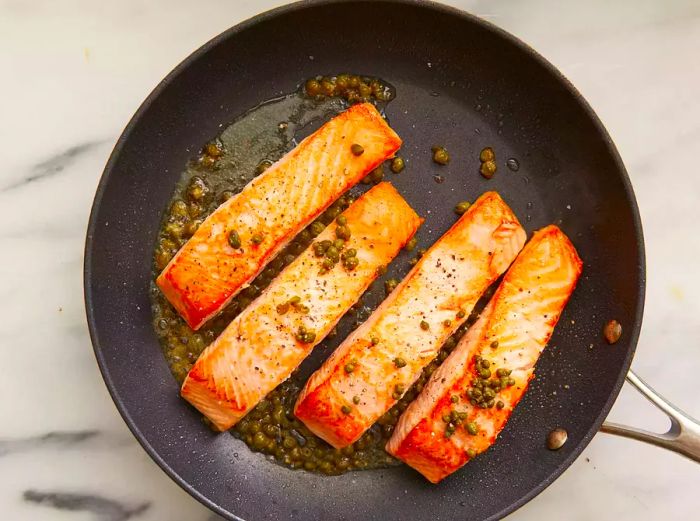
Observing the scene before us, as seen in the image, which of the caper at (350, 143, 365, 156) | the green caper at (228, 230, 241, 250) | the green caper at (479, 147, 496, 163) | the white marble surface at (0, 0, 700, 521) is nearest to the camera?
the green caper at (228, 230, 241, 250)

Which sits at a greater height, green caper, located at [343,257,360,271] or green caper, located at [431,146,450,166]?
green caper, located at [431,146,450,166]

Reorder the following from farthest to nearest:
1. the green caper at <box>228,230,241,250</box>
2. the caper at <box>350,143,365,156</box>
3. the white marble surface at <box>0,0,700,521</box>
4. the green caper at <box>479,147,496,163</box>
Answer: the green caper at <box>479,147,496,163</box> < the white marble surface at <box>0,0,700,521</box> < the caper at <box>350,143,365,156</box> < the green caper at <box>228,230,241,250</box>

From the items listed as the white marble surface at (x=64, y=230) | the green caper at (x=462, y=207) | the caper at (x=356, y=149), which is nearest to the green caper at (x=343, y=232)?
the caper at (x=356, y=149)

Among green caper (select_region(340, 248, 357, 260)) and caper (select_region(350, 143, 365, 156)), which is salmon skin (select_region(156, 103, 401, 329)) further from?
green caper (select_region(340, 248, 357, 260))

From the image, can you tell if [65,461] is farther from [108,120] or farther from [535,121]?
[535,121]

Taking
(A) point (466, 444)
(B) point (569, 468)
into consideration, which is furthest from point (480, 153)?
(B) point (569, 468)

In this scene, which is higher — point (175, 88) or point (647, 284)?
point (175, 88)

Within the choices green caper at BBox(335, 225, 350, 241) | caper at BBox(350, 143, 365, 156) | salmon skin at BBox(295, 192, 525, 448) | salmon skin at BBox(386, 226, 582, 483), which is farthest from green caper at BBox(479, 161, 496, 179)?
green caper at BBox(335, 225, 350, 241)

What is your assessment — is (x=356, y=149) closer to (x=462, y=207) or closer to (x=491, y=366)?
(x=462, y=207)
